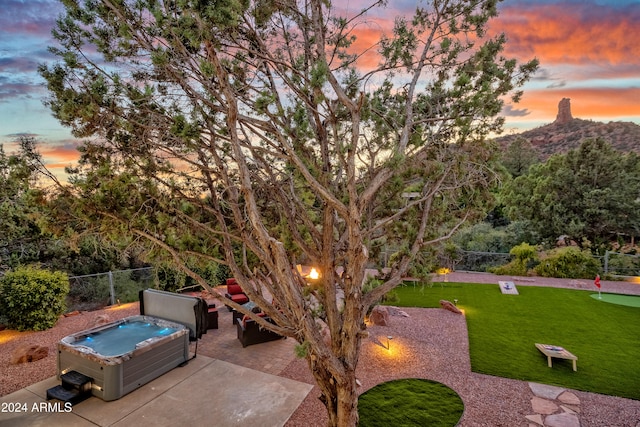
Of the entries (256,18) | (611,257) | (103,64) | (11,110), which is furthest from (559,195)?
(11,110)

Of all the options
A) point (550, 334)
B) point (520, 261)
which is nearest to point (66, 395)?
point (550, 334)

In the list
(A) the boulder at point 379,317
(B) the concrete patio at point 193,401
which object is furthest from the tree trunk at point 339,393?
(A) the boulder at point 379,317

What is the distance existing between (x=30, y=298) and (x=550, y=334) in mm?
12825

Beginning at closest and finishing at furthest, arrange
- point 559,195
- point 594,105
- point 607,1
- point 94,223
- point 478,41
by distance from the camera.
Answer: point 94,223 < point 478,41 < point 607,1 < point 594,105 < point 559,195

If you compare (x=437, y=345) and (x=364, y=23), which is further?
(x=437, y=345)

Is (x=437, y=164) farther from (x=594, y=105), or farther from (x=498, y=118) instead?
(x=594, y=105)

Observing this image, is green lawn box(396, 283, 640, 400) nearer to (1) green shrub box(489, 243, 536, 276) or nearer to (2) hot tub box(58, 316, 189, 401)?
(1) green shrub box(489, 243, 536, 276)

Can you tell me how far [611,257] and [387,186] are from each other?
1433 centimetres

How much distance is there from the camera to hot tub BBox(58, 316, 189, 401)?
4.76m

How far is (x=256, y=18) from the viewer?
3.28 m

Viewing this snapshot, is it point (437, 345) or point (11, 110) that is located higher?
point (11, 110)

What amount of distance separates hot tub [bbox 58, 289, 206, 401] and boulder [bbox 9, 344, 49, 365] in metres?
1.18

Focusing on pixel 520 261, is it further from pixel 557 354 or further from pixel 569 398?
pixel 569 398

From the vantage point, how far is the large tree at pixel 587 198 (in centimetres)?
1551
